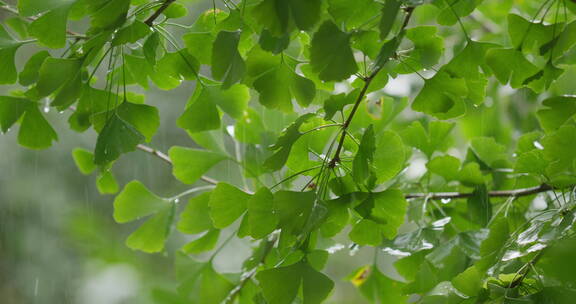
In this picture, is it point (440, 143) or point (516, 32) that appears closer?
point (516, 32)

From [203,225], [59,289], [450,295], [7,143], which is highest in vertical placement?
[450,295]

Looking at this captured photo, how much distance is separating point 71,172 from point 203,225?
168 centimetres

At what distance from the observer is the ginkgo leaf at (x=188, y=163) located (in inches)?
27.6

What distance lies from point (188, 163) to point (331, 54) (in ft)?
1.20

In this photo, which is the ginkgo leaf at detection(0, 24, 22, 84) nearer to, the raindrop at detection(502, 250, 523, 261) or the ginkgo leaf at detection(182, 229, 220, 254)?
the ginkgo leaf at detection(182, 229, 220, 254)

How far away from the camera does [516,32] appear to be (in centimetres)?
48

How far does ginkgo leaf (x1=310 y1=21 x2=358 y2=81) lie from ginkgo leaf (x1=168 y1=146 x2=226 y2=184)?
342mm

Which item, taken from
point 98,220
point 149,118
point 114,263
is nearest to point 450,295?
point 149,118

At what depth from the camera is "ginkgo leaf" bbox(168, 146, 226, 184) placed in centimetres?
70

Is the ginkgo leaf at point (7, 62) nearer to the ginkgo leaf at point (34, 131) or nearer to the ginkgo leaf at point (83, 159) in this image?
the ginkgo leaf at point (34, 131)

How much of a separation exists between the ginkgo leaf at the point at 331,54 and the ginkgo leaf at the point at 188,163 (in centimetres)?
34

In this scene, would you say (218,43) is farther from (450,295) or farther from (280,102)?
(450,295)

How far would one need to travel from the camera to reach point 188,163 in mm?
708

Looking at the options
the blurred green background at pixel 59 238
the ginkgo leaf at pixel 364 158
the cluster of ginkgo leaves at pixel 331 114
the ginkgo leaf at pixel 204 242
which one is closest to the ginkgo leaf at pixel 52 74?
the cluster of ginkgo leaves at pixel 331 114
